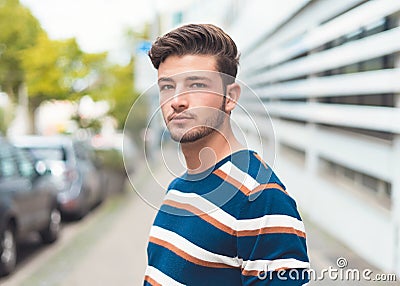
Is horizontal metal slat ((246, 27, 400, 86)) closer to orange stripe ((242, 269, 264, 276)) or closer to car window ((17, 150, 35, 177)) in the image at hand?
car window ((17, 150, 35, 177))

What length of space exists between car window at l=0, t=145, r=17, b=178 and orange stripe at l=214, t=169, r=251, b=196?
6.17m

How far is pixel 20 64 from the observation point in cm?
1265

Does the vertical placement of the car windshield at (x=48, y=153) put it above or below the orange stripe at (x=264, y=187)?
below

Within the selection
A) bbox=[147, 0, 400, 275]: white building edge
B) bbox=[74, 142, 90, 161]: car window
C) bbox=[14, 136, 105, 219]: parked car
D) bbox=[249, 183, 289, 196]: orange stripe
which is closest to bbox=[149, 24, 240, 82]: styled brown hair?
bbox=[249, 183, 289, 196]: orange stripe

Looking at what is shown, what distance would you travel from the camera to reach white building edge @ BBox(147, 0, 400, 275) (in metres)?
5.46

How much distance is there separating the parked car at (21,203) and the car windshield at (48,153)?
763 mm

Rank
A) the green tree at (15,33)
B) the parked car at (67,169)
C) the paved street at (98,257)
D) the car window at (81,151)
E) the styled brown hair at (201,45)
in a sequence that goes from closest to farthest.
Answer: the styled brown hair at (201,45)
the paved street at (98,257)
the parked car at (67,169)
the green tree at (15,33)
the car window at (81,151)

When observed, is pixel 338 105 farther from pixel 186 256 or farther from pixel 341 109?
pixel 186 256

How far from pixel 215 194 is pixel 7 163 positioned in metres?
6.65

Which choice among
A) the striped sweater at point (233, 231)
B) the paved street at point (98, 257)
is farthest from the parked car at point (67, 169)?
the striped sweater at point (233, 231)

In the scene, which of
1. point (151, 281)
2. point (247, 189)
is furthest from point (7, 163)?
point (247, 189)

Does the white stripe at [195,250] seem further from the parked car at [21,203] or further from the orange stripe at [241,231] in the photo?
the parked car at [21,203]

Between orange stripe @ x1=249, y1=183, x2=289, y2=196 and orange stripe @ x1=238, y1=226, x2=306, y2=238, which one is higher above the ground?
orange stripe @ x1=249, y1=183, x2=289, y2=196

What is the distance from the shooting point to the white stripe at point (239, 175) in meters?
1.44
